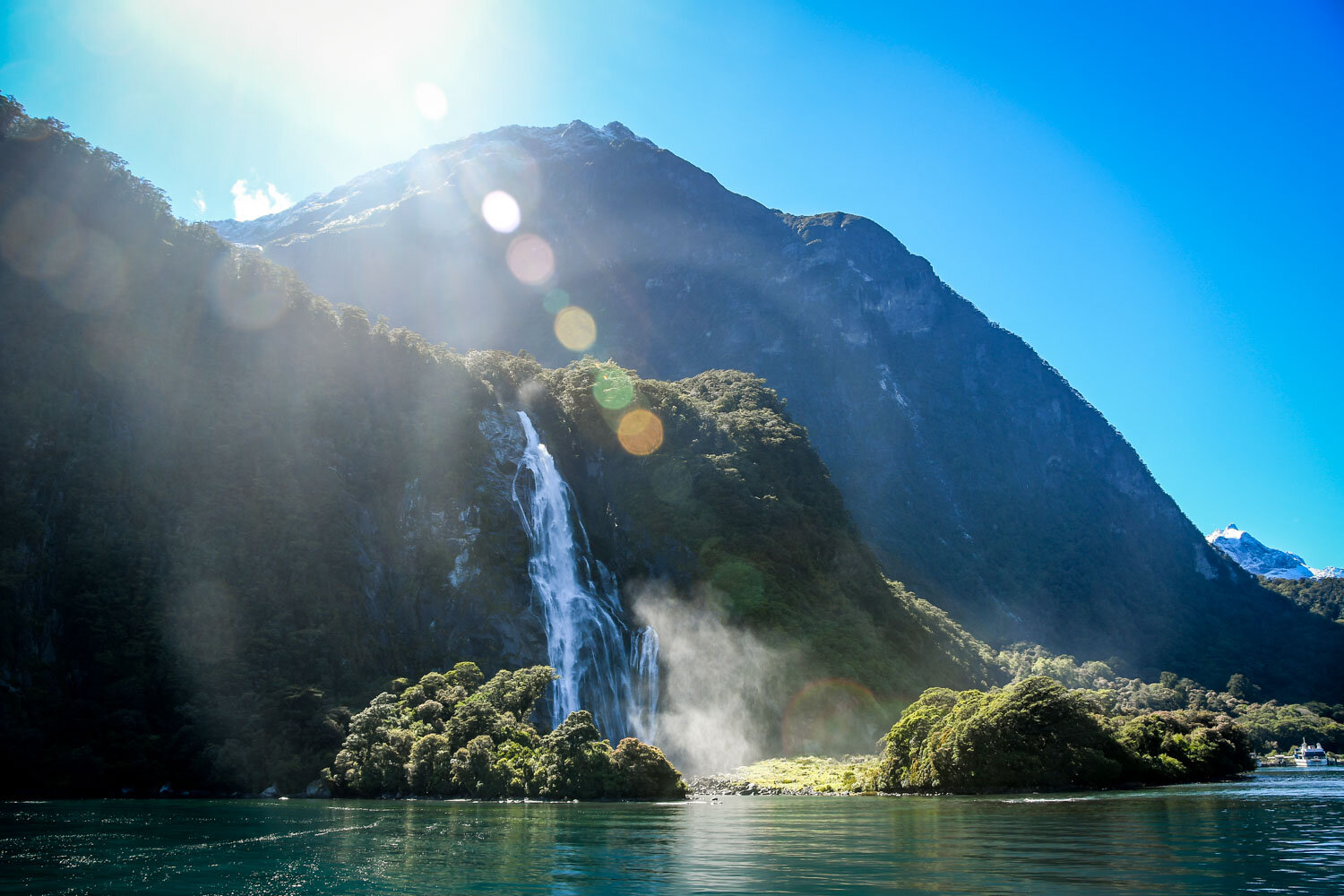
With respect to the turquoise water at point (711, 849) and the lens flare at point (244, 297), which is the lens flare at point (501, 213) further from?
the turquoise water at point (711, 849)

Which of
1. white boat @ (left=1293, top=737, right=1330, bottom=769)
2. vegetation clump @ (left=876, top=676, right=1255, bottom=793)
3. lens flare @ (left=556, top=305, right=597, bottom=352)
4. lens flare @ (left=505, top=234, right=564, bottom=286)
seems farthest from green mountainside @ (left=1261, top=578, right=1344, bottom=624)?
lens flare @ (left=505, top=234, right=564, bottom=286)

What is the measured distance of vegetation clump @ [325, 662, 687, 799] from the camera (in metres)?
36.2

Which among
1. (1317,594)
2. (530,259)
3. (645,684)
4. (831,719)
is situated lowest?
(831,719)

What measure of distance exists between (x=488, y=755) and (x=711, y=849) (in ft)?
76.5

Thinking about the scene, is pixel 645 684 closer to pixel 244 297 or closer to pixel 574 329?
pixel 244 297

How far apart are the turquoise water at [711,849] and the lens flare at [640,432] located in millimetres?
52225

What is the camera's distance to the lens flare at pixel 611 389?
82125mm

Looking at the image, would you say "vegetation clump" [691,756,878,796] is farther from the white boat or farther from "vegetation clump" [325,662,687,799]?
Result: the white boat

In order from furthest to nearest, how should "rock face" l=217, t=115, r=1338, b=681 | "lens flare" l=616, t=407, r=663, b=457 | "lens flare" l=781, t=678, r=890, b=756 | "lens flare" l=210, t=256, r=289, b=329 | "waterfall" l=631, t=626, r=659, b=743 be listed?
"rock face" l=217, t=115, r=1338, b=681, "lens flare" l=616, t=407, r=663, b=457, "lens flare" l=210, t=256, r=289, b=329, "lens flare" l=781, t=678, r=890, b=756, "waterfall" l=631, t=626, r=659, b=743

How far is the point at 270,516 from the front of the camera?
5766cm

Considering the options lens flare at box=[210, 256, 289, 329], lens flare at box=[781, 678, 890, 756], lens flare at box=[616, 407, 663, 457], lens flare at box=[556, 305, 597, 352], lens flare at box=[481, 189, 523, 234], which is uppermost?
lens flare at box=[481, 189, 523, 234]

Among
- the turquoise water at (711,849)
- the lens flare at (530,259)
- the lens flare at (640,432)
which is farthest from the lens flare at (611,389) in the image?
the lens flare at (530,259)

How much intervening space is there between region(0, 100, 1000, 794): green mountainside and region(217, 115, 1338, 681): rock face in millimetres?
72152

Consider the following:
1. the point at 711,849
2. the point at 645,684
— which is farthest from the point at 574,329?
the point at 711,849
